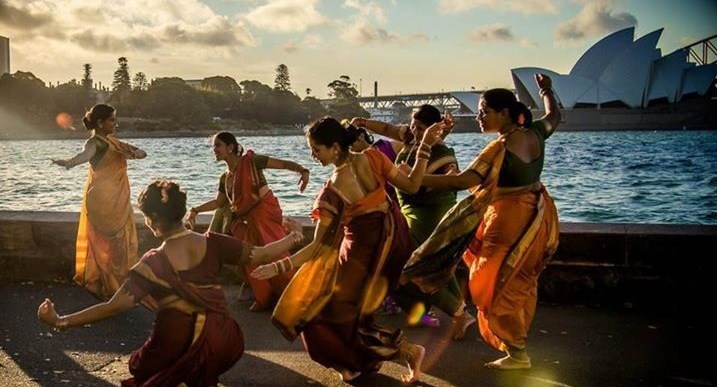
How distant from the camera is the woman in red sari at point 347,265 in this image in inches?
171

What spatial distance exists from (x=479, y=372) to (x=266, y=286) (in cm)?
202

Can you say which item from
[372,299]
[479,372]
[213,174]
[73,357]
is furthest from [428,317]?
[213,174]

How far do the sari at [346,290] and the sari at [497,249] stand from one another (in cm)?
49

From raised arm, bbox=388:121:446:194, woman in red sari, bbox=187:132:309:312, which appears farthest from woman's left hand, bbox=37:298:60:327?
woman in red sari, bbox=187:132:309:312

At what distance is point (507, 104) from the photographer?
471 centimetres

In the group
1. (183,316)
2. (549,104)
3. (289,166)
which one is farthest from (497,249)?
(289,166)

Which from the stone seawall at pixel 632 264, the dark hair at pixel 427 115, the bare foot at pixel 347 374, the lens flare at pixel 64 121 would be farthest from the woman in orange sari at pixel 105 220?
the lens flare at pixel 64 121

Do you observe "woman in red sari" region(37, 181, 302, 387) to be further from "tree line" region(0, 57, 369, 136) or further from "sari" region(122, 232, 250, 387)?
"tree line" region(0, 57, 369, 136)

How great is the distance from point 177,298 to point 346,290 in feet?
3.15

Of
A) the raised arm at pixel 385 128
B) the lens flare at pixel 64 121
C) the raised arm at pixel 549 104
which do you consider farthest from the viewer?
the lens flare at pixel 64 121

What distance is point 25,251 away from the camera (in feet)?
24.7

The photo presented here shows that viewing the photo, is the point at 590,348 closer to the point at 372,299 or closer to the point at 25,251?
the point at 372,299

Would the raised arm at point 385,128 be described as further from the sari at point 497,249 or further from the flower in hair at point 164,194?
the flower in hair at point 164,194

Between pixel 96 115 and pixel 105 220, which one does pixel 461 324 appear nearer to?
pixel 105 220
